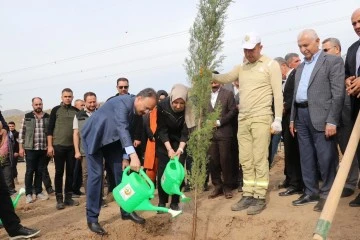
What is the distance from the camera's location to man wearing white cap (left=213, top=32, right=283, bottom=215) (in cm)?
496

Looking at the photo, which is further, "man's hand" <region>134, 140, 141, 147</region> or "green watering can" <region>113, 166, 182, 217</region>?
"man's hand" <region>134, 140, 141, 147</region>

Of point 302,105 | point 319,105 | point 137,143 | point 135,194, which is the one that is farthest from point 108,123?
point 319,105

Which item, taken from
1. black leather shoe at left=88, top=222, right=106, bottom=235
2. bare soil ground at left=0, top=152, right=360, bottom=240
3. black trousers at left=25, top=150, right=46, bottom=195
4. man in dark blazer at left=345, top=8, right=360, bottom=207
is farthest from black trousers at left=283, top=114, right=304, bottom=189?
black trousers at left=25, top=150, right=46, bottom=195

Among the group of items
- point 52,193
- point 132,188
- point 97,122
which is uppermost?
point 97,122

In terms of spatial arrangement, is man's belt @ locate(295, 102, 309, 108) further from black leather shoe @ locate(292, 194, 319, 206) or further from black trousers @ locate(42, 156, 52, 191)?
black trousers @ locate(42, 156, 52, 191)

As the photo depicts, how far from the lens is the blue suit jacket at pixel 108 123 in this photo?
481 centimetres

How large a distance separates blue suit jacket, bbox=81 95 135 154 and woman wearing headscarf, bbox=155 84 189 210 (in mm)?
580

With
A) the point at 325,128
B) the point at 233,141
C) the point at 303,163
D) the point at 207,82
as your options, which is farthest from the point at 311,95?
the point at 233,141

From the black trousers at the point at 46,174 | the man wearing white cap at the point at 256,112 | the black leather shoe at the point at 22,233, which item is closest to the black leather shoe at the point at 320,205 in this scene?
the man wearing white cap at the point at 256,112

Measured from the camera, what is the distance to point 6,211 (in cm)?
468

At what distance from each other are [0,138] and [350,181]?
6762 mm

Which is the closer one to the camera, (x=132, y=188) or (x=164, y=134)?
(x=132, y=188)

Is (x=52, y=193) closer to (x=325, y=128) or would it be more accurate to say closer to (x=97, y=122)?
(x=97, y=122)

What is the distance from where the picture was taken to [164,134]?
211 inches
